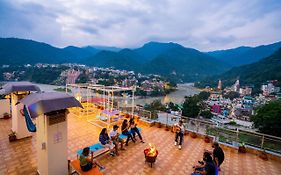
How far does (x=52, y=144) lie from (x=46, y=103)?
1173mm

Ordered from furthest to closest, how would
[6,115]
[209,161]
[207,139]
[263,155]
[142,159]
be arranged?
1. [6,115]
2. [207,139]
3. [263,155]
4. [142,159]
5. [209,161]

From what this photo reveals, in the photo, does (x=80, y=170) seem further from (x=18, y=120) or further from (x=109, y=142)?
(x=18, y=120)

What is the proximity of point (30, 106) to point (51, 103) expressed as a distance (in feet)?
1.42

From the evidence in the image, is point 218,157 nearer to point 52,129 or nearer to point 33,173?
point 52,129

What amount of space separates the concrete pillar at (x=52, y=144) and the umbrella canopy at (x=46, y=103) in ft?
1.19

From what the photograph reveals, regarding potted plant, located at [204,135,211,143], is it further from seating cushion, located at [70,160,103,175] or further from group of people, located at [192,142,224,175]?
seating cushion, located at [70,160,103,175]

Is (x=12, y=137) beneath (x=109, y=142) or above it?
beneath

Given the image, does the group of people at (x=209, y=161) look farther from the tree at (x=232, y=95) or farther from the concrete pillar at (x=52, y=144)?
the tree at (x=232, y=95)

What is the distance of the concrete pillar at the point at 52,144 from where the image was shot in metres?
4.15

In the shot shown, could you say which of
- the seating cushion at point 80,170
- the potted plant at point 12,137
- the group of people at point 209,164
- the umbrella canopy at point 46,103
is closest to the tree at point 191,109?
the group of people at point 209,164

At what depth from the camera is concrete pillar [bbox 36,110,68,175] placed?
4152 mm

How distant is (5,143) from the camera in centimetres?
634

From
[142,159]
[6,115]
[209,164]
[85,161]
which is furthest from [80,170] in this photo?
[6,115]

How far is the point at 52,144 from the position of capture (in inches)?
166
